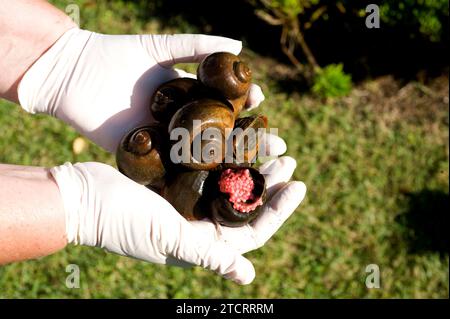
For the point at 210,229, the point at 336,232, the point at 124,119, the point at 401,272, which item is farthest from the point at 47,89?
the point at 401,272

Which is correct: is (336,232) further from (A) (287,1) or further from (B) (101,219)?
(B) (101,219)

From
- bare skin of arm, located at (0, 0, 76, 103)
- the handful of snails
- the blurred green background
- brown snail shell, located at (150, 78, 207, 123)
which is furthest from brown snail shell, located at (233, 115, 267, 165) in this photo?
the blurred green background

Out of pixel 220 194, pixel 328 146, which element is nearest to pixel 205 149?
pixel 220 194

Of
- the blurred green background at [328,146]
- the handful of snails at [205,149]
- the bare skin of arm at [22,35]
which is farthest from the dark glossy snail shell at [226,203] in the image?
the blurred green background at [328,146]

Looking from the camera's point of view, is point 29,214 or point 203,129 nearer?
point 29,214

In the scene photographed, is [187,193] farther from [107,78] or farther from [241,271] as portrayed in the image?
[107,78]

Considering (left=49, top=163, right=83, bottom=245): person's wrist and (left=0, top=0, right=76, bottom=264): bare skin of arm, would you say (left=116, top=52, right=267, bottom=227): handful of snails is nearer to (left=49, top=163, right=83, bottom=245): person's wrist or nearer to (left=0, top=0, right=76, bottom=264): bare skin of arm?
(left=49, top=163, right=83, bottom=245): person's wrist
